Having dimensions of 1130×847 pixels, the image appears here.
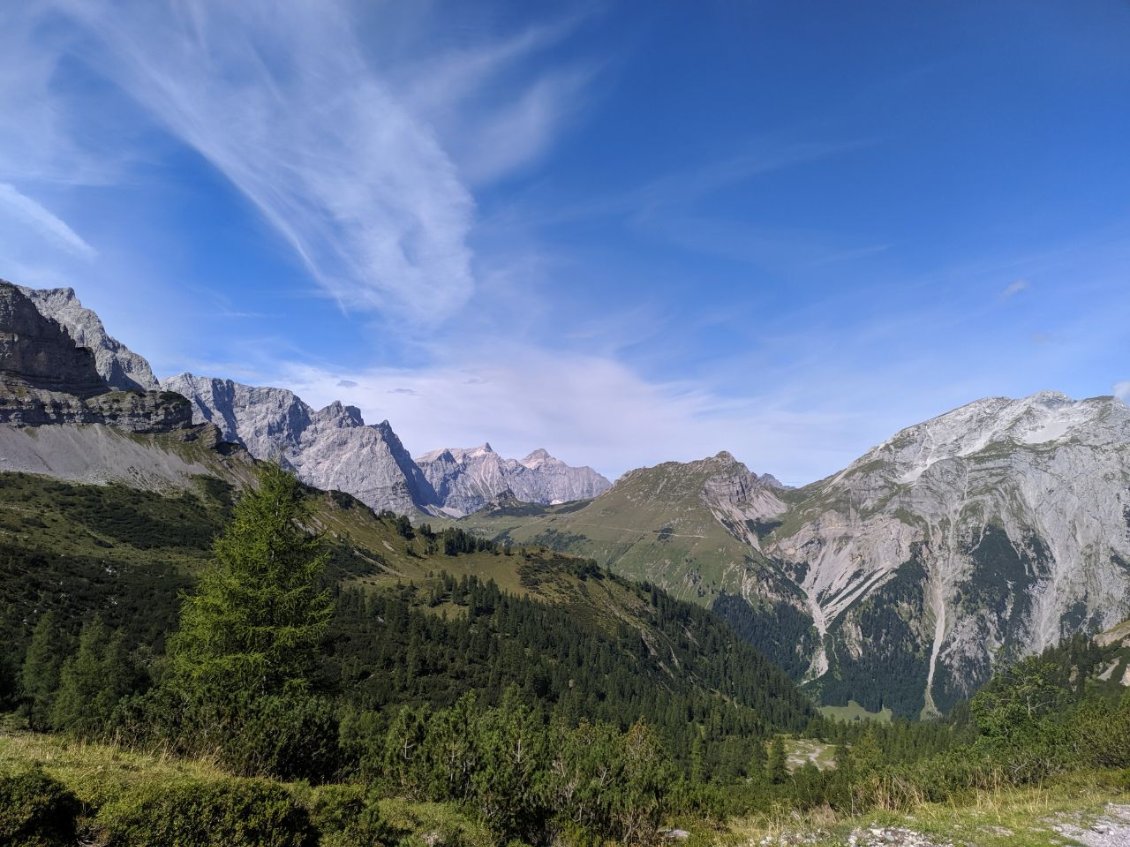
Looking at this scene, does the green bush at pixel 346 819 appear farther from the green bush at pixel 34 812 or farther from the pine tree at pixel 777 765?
the pine tree at pixel 777 765

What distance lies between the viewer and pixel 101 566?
194 meters

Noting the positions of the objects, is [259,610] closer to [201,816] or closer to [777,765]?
[201,816]

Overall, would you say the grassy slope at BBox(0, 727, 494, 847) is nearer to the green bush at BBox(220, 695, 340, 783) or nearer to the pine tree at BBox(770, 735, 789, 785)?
the green bush at BBox(220, 695, 340, 783)

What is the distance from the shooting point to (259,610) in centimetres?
2908

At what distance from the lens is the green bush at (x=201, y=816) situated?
10.3m

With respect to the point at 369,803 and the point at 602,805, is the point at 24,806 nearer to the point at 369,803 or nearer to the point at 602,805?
the point at 369,803

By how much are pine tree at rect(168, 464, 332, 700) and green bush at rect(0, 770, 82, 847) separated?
17.2 meters

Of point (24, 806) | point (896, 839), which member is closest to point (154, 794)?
point (24, 806)

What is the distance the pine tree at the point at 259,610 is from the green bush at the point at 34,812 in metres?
17.2

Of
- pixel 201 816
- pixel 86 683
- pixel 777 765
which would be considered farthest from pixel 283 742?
pixel 777 765

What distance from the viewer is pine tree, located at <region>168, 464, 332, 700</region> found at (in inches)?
1080

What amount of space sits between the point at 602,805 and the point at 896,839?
992 cm

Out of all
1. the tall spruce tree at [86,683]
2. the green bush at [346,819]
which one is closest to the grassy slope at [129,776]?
the green bush at [346,819]

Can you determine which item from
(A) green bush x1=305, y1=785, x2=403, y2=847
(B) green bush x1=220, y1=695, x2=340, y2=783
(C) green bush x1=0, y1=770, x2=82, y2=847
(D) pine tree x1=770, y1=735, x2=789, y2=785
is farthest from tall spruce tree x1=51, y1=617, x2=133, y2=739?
(D) pine tree x1=770, y1=735, x2=789, y2=785
